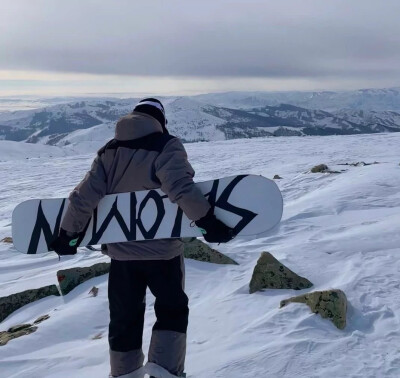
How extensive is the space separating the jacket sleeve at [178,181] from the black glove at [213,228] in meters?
0.05

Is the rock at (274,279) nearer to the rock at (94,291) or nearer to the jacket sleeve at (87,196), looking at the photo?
the rock at (94,291)

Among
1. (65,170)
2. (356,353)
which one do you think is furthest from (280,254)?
(65,170)

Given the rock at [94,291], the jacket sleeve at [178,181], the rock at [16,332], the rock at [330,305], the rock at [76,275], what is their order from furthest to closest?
1. the rock at [76,275]
2. the rock at [94,291]
3. the rock at [16,332]
4. the rock at [330,305]
5. the jacket sleeve at [178,181]

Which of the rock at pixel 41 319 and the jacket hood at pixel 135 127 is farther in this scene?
the rock at pixel 41 319

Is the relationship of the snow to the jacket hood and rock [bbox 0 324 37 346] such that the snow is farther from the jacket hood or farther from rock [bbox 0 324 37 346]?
the jacket hood

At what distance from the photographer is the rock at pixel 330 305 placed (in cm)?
409

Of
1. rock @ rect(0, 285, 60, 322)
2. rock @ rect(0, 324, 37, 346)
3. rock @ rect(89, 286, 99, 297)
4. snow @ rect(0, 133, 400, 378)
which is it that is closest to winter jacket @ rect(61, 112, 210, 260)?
snow @ rect(0, 133, 400, 378)

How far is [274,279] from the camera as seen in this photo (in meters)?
5.33

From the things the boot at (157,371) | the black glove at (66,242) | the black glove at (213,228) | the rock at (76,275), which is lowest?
the rock at (76,275)

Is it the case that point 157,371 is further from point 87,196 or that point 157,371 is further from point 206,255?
point 206,255

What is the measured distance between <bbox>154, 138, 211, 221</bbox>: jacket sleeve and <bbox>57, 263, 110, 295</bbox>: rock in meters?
3.83

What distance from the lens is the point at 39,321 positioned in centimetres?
528

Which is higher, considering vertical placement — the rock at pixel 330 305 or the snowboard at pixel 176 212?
the snowboard at pixel 176 212

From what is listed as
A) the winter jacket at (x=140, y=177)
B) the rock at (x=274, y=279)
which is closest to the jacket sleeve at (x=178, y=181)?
the winter jacket at (x=140, y=177)
